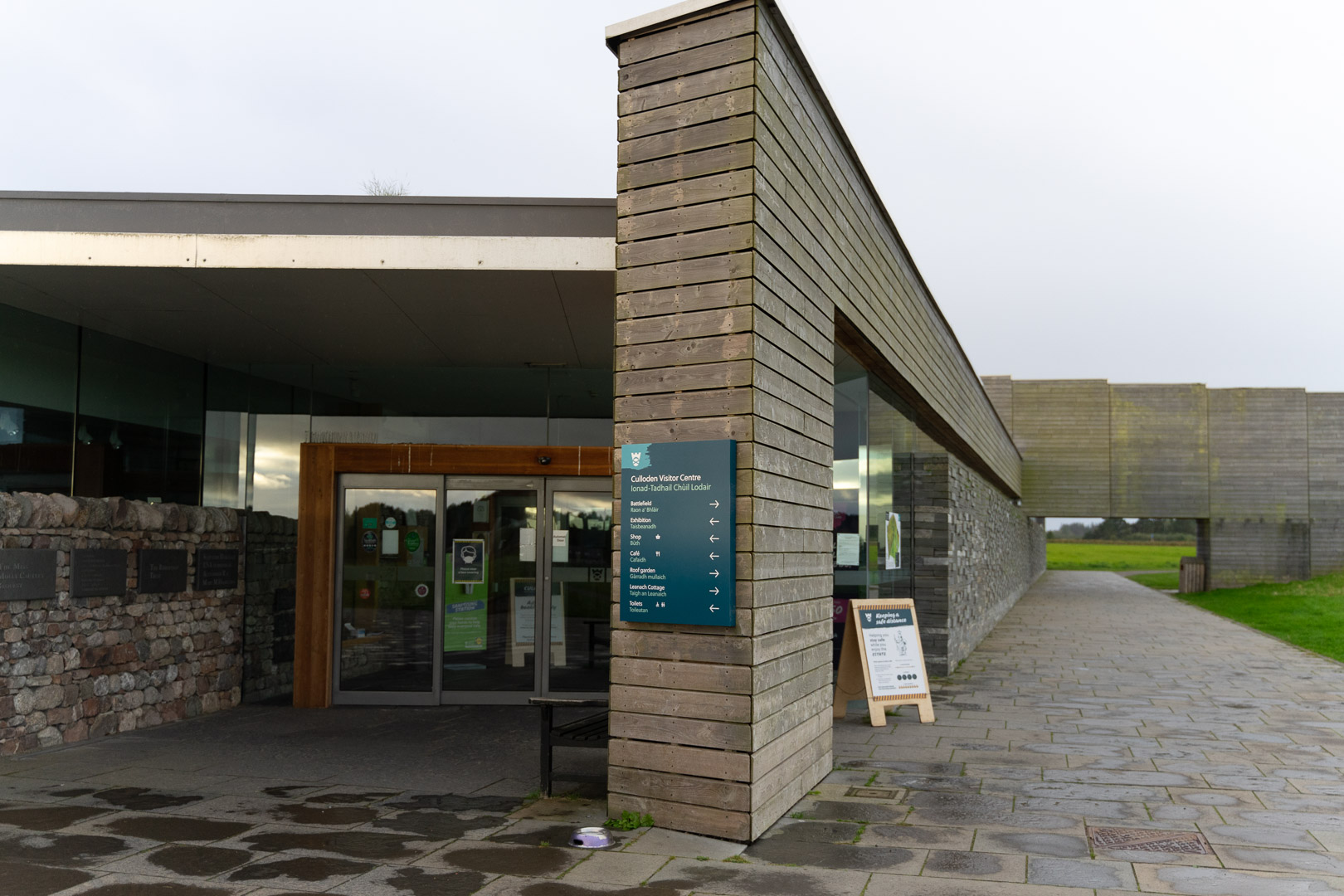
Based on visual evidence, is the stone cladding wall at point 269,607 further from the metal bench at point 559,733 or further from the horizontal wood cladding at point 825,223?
the horizontal wood cladding at point 825,223

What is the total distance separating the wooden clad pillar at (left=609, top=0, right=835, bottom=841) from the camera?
505 cm

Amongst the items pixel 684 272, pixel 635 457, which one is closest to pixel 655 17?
pixel 684 272

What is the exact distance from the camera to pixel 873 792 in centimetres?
613

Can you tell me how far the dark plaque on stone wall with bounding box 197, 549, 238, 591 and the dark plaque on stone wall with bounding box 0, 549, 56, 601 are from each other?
5.33 feet

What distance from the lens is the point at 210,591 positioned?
29.8ft

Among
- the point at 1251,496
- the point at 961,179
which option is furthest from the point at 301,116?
the point at 1251,496

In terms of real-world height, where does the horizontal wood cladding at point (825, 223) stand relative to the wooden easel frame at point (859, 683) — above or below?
above

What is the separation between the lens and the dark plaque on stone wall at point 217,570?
8.91m

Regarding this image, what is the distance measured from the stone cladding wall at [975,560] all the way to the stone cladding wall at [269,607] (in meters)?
7.20

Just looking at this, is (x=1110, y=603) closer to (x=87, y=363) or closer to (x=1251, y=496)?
(x=1251, y=496)

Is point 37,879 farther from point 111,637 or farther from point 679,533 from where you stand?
point 111,637

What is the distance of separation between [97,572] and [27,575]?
2.07ft

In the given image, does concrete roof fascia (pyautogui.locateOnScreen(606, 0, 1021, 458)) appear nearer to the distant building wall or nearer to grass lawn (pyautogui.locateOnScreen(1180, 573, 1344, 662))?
grass lawn (pyautogui.locateOnScreen(1180, 573, 1344, 662))

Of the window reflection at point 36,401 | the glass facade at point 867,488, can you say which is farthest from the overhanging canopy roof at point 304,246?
the glass facade at point 867,488
